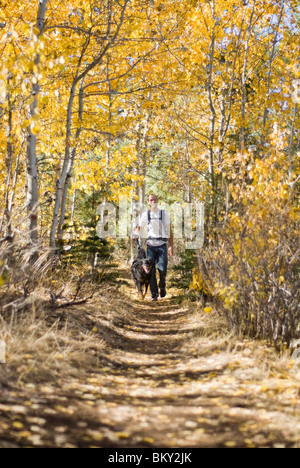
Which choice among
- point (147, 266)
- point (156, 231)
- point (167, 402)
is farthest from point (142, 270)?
point (167, 402)

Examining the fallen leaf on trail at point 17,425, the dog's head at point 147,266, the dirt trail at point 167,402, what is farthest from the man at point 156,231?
the fallen leaf on trail at point 17,425

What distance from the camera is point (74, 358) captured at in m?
3.82

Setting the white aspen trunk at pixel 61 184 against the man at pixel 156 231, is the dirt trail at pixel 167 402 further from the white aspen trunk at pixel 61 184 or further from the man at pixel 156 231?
the man at pixel 156 231

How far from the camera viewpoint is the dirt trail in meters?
2.50

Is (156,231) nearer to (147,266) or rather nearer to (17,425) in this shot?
(147,266)

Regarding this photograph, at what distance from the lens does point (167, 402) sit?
10.2 feet

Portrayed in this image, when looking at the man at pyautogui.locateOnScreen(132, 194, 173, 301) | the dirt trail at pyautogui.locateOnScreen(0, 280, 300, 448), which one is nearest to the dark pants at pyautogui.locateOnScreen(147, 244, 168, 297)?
the man at pyautogui.locateOnScreen(132, 194, 173, 301)

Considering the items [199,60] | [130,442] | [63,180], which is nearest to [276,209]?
[130,442]

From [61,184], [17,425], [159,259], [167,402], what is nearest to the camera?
[17,425]

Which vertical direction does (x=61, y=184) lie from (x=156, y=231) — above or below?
above

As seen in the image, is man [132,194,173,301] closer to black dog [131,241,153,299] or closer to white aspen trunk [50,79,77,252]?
black dog [131,241,153,299]

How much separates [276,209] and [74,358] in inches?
94.8

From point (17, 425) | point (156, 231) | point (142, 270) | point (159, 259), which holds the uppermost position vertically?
point (156, 231)
